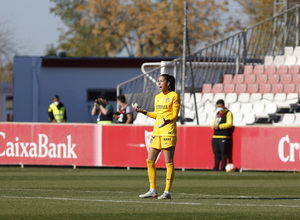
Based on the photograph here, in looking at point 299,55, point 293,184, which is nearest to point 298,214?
point 293,184

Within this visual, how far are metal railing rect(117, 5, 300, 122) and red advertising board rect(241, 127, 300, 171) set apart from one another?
7.50 metres

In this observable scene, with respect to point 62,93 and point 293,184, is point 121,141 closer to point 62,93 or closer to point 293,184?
point 293,184

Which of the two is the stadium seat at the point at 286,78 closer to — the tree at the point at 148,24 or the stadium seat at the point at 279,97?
the stadium seat at the point at 279,97

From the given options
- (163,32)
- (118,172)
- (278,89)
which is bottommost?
(118,172)

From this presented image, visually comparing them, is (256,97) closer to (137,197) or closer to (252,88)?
(252,88)

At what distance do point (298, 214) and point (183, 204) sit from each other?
70.3 inches

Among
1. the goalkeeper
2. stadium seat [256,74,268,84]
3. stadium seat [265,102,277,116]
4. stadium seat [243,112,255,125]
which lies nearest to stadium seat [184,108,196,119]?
stadium seat [243,112,255,125]

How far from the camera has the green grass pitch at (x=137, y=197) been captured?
9789 mm

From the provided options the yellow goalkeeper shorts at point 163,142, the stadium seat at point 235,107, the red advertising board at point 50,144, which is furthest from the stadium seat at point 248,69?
the yellow goalkeeper shorts at point 163,142

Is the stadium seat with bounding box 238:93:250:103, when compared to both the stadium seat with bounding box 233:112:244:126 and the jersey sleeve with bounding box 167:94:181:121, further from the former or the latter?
the jersey sleeve with bounding box 167:94:181:121

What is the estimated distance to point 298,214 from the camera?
32.3 ft

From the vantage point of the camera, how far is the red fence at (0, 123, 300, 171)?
802 inches

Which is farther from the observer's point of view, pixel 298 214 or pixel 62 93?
pixel 62 93

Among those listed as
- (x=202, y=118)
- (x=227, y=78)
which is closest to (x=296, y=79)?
(x=227, y=78)
